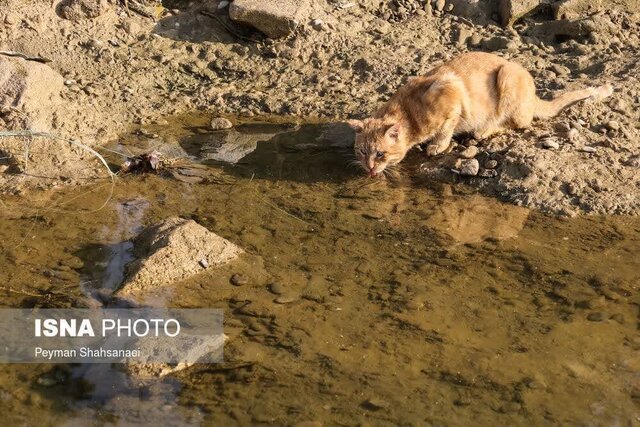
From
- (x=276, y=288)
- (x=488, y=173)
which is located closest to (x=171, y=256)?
(x=276, y=288)

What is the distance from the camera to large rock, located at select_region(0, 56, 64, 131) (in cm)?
697

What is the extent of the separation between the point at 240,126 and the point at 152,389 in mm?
3820

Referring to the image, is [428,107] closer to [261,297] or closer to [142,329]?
[261,297]

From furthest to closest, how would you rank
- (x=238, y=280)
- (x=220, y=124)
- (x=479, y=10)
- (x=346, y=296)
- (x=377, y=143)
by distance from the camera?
(x=479, y=10)
(x=220, y=124)
(x=377, y=143)
(x=238, y=280)
(x=346, y=296)

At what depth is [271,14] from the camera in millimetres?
8406

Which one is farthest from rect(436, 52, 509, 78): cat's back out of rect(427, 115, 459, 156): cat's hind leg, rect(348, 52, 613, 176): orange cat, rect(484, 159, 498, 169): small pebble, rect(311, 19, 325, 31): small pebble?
rect(311, 19, 325, 31): small pebble

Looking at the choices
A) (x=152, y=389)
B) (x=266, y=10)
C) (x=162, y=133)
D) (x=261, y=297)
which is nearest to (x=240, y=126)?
(x=162, y=133)

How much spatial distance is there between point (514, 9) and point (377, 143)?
2792mm

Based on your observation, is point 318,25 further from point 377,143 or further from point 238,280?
point 238,280

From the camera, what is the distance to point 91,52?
8352 mm

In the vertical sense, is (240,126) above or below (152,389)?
above

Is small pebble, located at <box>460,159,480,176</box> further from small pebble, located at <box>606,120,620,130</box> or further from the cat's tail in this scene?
small pebble, located at <box>606,120,620,130</box>

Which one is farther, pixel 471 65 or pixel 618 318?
pixel 471 65

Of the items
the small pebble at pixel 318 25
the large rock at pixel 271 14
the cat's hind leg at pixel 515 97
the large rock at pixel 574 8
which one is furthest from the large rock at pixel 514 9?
the large rock at pixel 271 14
